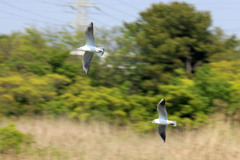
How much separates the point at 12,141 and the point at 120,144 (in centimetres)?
238

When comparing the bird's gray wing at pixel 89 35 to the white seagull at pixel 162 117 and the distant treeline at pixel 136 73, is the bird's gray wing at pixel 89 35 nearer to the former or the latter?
the white seagull at pixel 162 117

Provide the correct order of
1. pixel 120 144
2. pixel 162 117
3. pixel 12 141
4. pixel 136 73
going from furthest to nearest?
1. pixel 136 73
2. pixel 120 144
3. pixel 12 141
4. pixel 162 117

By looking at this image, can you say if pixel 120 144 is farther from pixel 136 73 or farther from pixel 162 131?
pixel 136 73

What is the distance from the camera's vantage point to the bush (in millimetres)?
7867

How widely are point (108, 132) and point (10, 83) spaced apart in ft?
12.1

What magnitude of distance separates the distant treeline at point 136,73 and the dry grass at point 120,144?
1.13 metres

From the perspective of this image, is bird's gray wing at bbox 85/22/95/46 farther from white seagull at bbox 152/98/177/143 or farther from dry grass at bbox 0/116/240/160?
dry grass at bbox 0/116/240/160

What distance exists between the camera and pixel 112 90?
11.8 metres

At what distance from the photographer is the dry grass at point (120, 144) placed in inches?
311

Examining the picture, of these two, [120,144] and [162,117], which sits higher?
[162,117]

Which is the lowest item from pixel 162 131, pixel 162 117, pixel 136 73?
pixel 162 131

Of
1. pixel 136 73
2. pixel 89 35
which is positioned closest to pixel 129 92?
pixel 136 73

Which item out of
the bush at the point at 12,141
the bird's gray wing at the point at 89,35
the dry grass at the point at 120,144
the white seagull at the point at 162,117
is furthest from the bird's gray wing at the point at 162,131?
the bush at the point at 12,141

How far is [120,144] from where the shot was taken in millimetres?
8609
